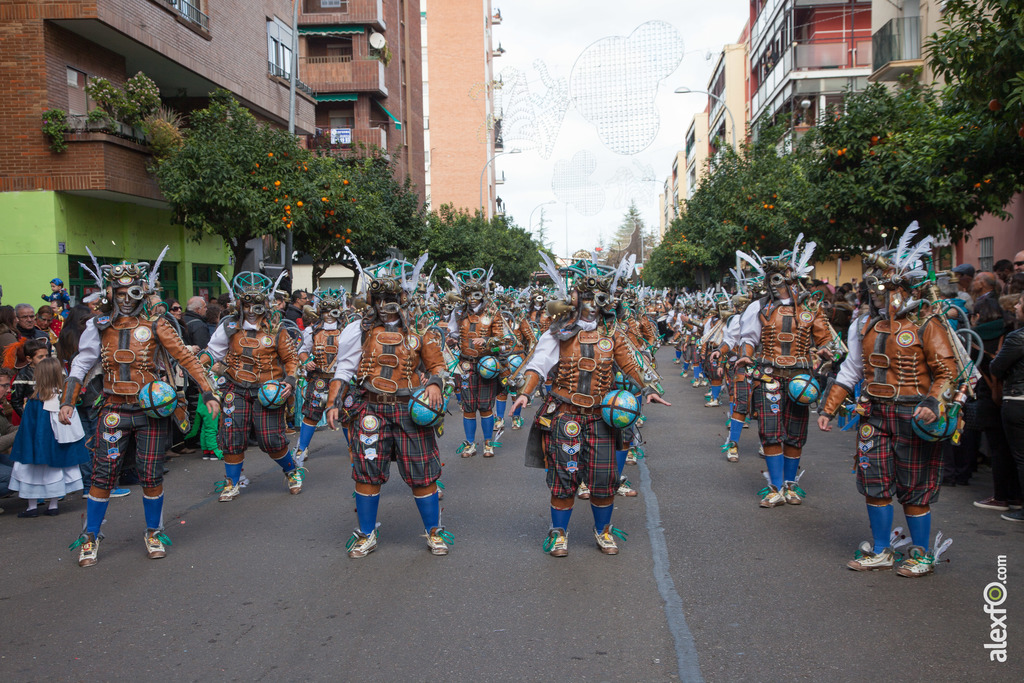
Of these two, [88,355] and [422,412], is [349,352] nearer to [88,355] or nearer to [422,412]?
[422,412]

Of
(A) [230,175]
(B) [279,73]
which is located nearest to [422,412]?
(A) [230,175]

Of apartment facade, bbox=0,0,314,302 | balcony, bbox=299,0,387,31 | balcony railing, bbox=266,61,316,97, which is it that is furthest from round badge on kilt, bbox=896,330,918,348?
balcony, bbox=299,0,387,31

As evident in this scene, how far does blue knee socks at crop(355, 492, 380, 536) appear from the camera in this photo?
20.9 ft

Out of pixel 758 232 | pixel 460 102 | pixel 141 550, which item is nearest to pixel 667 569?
pixel 141 550

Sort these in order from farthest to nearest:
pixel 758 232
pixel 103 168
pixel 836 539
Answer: pixel 758 232
pixel 103 168
pixel 836 539

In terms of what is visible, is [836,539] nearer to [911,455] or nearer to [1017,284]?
[911,455]

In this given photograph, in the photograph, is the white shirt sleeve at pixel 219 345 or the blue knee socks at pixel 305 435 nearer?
the white shirt sleeve at pixel 219 345

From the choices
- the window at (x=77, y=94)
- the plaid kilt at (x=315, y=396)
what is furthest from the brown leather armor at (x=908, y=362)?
the window at (x=77, y=94)

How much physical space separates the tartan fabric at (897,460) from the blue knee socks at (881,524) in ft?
0.37

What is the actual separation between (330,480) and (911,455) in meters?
5.96

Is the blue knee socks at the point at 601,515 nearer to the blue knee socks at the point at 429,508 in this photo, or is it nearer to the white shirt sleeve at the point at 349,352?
the blue knee socks at the point at 429,508

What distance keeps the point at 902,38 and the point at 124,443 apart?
74.1 feet

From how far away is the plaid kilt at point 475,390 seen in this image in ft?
35.1

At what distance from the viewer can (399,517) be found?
7.59 metres
